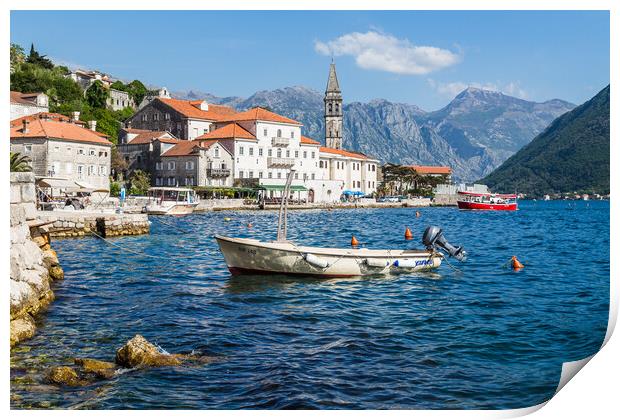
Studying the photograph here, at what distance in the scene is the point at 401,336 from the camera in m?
10.5

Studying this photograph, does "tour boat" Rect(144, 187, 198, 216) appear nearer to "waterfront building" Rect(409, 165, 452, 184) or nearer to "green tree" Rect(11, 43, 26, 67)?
"green tree" Rect(11, 43, 26, 67)

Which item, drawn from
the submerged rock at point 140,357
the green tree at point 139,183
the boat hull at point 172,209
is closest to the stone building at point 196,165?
the green tree at point 139,183

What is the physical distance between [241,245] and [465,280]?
693 cm

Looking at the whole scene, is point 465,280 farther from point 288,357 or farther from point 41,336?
point 41,336

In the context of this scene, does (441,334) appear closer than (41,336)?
No

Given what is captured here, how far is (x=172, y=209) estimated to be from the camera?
2012 inches

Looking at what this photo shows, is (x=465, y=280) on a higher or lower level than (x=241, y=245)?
lower

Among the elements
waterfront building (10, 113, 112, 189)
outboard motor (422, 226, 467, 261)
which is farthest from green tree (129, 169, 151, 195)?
outboard motor (422, 226, 467, 261)

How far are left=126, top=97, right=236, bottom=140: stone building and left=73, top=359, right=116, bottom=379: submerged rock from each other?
228ft

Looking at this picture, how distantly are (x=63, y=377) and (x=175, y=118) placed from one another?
236ft

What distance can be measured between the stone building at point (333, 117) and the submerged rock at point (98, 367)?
9887 cm

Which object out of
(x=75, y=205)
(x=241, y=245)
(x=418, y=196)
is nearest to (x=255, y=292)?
(x=241, y=245)

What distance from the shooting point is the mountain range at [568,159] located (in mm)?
105269

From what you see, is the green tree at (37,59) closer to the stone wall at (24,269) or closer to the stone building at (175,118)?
the stone building at (175,118)
